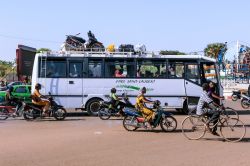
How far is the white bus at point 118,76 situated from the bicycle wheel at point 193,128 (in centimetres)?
881

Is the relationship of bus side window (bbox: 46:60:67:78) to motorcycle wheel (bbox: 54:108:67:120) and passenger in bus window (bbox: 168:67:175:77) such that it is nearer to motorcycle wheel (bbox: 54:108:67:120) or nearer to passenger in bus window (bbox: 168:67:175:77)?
motorcycle wheel (bbox: 54:108:67:120)

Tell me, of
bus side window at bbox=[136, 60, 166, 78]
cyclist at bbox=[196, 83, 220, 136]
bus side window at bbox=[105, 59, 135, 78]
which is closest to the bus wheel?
bus side window at bbox=[105, 59, 135, 78]

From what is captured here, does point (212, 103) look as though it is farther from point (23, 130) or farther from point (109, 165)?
point (23, 130)

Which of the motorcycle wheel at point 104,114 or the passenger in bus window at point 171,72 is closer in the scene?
the motorcycle wheel at point 104,114

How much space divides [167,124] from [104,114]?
216 inches

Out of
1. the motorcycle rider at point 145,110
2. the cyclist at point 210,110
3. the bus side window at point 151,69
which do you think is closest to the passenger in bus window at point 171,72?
the bus side window at point 151,69

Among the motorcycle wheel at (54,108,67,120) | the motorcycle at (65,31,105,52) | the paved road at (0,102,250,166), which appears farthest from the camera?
the motorcycle at (65,31,105,52)

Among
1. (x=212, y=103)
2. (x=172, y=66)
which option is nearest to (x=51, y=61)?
(x=172, y=66)

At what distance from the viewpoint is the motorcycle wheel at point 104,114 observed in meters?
19.7

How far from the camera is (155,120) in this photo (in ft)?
48.2

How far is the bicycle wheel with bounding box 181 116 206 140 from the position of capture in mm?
12859

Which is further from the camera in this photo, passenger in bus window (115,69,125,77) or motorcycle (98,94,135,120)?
passenger in bus window (115,69,125,77)

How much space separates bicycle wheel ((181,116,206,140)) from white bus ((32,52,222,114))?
28.9ft

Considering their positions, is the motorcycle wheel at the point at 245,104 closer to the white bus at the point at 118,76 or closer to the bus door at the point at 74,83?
the white bus at the point at 118,76
